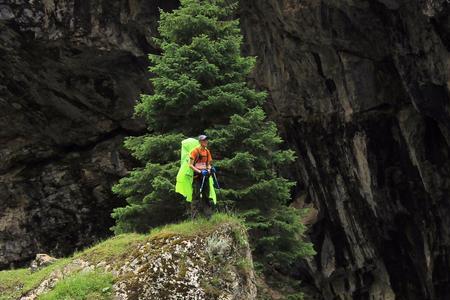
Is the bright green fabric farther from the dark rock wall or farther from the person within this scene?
the dark rock wall

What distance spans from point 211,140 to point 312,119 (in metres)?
9.58

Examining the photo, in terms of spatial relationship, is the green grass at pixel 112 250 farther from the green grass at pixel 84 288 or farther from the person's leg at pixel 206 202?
the person's leg at pixel 206 202

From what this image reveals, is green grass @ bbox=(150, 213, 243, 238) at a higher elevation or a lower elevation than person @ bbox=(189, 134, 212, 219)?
lower

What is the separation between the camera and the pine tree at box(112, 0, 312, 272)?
36.4 ft

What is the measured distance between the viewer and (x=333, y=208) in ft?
66.9

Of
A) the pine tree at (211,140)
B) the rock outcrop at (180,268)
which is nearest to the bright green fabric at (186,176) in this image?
the rock outcrop at (180,268)

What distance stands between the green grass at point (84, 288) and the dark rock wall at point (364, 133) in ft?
41.9

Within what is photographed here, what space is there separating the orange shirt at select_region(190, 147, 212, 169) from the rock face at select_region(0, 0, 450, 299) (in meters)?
9.95

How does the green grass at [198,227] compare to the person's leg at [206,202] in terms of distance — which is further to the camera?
the person's leg at [206,202]

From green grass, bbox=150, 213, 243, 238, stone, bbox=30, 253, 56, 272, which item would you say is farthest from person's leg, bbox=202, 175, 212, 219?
stone, bbox=30, 253, 56, 272

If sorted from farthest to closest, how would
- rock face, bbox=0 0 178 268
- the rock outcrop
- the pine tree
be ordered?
rock face, bbox=0 0 178 268
the pine tree
the rock outcrop

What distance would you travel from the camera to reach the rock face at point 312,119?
1759 cm

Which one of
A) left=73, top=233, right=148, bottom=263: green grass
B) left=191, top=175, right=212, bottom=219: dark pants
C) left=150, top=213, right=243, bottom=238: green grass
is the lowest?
left=73, top=233, right=148, bottom=263: green grass

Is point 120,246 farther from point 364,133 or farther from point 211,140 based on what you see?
point 364,133
